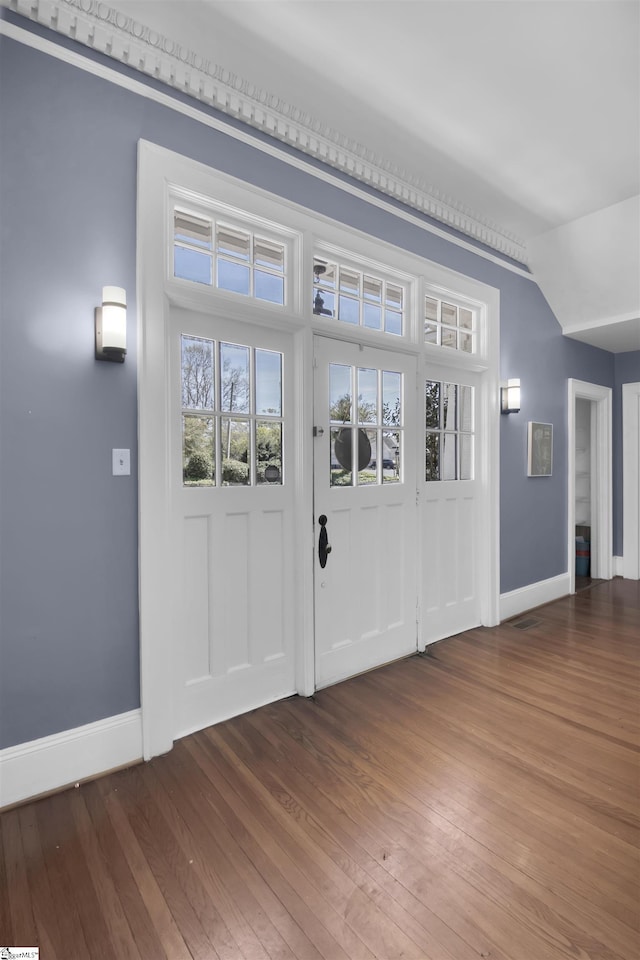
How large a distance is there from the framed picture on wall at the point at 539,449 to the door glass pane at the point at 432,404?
1.21 meters

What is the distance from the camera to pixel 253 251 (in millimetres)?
2484

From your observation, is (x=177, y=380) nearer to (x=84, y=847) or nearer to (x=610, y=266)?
(x=84, y=847)

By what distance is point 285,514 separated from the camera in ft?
8.63

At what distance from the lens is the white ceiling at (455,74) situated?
78.2 inches

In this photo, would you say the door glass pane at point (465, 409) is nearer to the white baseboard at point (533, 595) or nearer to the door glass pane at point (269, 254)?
the white baseboard at point (533, 595)

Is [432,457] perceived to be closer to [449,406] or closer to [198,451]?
[449,406]

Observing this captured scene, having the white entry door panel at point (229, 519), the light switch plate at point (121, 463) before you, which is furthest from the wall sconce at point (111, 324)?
the light switch plate at point (121, 463)

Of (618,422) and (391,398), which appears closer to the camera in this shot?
(391,398)

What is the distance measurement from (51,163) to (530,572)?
430cm

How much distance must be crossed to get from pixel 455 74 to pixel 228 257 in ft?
4.62

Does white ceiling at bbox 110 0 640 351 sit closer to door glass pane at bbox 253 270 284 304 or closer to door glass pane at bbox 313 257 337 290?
door glass pane at bbox 313 257 337 290

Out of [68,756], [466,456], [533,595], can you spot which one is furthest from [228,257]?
[533,595]

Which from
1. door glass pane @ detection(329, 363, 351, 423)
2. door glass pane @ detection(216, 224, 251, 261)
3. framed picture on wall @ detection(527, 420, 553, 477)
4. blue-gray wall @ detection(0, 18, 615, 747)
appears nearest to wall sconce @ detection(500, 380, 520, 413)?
framed picture on wall @ detection(527, 420, 553, 477)

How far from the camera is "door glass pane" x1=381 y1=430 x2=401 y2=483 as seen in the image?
3.09 m
